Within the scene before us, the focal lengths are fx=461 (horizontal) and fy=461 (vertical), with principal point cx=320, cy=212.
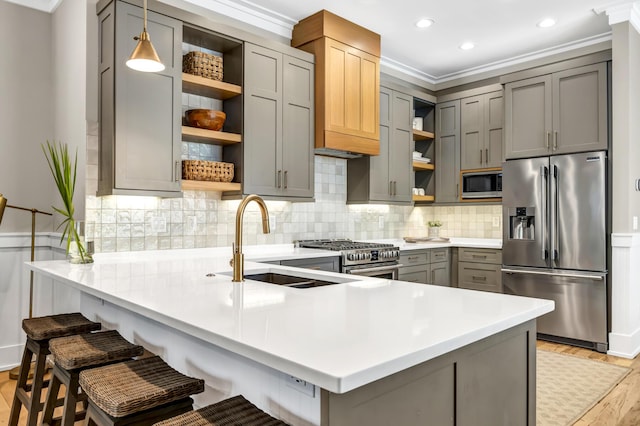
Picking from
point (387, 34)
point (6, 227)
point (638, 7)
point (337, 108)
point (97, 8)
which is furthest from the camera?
point (387, 34)

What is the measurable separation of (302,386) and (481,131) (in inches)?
181

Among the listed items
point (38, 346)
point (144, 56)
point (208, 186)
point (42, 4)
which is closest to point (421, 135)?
point (208, 186)

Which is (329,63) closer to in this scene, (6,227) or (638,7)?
(638,7)

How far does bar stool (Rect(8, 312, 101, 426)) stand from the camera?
2.06m

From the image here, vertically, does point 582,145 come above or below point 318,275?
above

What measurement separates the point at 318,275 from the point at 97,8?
2426 mm

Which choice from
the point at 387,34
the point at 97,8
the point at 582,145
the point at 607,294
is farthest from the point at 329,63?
the point at 607,294

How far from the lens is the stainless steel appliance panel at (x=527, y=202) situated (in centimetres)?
431

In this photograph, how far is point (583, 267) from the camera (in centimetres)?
409

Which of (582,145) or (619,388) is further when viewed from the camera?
(582,145)

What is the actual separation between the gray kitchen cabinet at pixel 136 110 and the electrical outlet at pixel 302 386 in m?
2.11

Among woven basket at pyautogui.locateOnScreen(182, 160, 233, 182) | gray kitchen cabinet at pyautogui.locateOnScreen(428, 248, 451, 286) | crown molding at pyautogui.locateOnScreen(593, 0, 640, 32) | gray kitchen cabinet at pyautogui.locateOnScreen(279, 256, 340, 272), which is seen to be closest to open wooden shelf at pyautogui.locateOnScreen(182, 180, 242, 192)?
woven basket at pyautogui.locateOnScreen(182, 160, 233, 182)

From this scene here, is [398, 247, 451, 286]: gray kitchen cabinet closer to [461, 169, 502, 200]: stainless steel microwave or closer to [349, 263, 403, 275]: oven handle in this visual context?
[349, 263, 403, 275]: oven handle

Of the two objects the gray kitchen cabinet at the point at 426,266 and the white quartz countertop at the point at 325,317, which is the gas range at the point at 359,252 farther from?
the white quartz countertop at the point at 325,317
